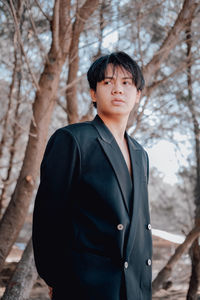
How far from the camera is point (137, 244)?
1.49m

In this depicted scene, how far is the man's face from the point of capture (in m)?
1.59

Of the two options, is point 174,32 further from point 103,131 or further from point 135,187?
point 135,187

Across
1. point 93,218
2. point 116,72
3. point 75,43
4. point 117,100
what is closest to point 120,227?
point 93,218

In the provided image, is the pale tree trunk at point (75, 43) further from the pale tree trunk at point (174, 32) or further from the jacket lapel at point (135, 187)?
the jacket lapel at point (135, 187)

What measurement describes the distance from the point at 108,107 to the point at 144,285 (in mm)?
767

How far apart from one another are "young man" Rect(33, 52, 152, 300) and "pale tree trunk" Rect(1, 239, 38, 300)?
2100mm

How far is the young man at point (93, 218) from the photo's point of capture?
137 cm

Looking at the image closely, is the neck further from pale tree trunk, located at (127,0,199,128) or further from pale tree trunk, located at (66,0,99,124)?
pale tree trunk, located at (66,0,99,124)

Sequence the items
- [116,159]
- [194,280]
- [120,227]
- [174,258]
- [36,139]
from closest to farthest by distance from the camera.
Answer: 1. [120,227]
2. [116,159]
3. [36,139]
4. [194,280]
5. [174,258]

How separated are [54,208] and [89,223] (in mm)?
153

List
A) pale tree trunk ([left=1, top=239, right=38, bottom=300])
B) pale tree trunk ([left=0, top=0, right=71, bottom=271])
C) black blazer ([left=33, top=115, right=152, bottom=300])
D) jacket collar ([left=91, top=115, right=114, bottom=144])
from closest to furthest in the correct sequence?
1. black blazer ([left=33, top=115, right=152, bottom=300])
2. jacket collar ([left=91, top=115, right=114, bottom=144])
3. pale tree trunk ([left=1, top=239, right=38, bottom=300])
4. pale tree trunk ([left=0, top=0, right=71, bottom=271])

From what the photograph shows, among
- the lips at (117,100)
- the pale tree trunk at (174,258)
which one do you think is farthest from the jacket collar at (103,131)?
the pale tree trunk at (174,258)

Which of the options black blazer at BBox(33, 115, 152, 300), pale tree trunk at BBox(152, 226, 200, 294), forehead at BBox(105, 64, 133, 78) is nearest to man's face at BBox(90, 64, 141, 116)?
forehead at BBox(105, 64, 133, 78)

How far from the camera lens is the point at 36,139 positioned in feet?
12.5
